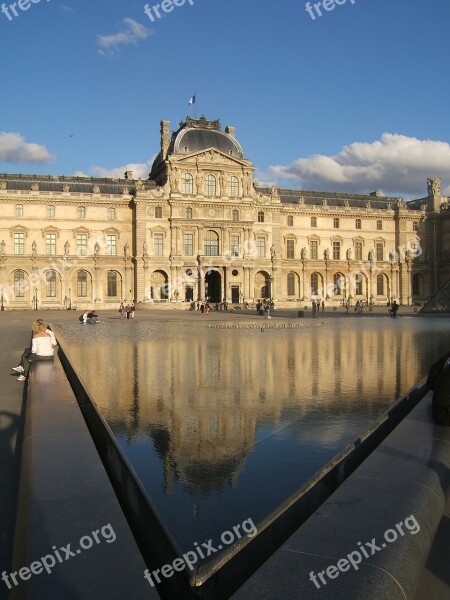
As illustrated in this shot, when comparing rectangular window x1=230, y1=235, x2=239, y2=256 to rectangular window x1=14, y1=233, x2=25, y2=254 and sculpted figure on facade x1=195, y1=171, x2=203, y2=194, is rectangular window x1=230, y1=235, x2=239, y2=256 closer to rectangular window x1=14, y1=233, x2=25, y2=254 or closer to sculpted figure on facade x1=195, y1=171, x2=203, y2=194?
sculpted figure on facade x1=195, y1=171, x2=203, y2=194

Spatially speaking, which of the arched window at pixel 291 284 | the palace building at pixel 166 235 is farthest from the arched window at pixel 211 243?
the arched window at pixel 291 284

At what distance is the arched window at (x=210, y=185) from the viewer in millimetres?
66250

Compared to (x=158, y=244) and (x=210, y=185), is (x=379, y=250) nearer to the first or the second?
(x=210, y=185)

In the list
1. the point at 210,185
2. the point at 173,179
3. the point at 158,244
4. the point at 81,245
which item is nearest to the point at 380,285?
the point at 210,185

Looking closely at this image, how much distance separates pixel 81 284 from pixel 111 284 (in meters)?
3.25

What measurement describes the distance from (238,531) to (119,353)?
549 inches

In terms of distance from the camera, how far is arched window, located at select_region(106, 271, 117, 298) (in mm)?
66062

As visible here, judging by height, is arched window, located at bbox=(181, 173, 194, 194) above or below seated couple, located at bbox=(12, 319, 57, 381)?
above

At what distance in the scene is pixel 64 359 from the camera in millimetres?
15516

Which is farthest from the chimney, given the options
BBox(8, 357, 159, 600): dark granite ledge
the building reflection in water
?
BBox(8, 357, 159, 600): dark granite ledge

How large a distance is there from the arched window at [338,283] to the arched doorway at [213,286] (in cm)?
1588

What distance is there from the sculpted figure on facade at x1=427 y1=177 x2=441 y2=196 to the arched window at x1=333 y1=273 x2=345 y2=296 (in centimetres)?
1833

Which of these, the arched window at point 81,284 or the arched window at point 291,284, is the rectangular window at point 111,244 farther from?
the arched window at point 291,284

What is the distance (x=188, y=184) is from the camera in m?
65.6
